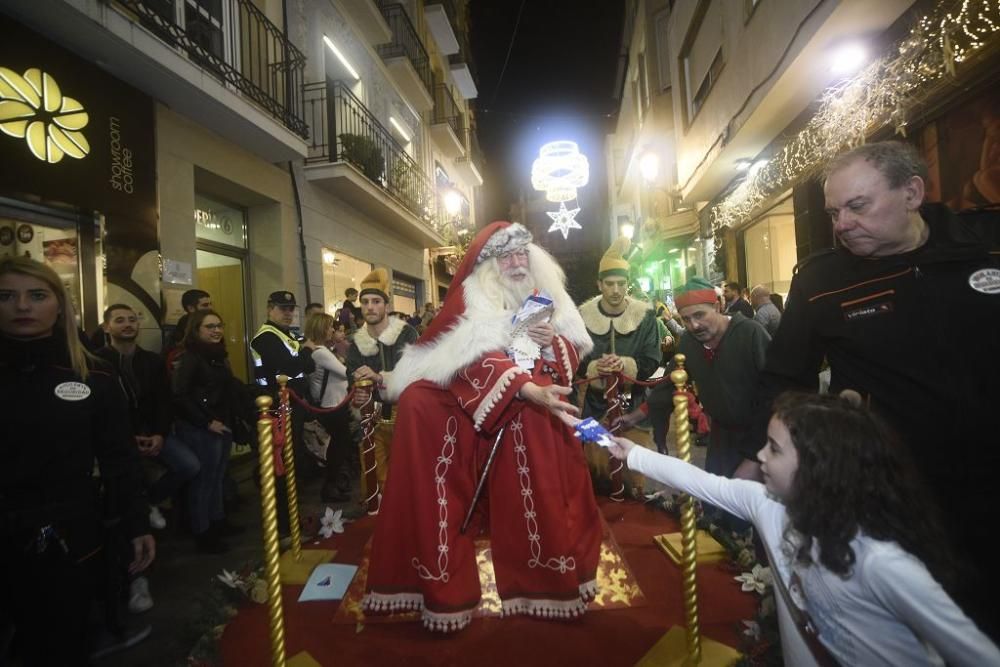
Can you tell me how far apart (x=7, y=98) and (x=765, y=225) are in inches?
422

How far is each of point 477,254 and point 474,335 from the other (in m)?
0.58

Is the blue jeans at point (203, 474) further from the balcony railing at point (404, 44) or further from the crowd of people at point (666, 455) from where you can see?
the balcony railing at point (404, 44)

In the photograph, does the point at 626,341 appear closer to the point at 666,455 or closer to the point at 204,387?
the point at 666,455

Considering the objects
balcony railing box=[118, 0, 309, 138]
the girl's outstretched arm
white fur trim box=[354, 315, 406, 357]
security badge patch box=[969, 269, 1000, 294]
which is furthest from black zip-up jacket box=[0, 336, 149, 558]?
balcony railing box=[118, 0, 309, 138]

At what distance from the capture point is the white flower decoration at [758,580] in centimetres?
277

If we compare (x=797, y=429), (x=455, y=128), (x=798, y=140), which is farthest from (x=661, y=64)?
(x=797, y=429)

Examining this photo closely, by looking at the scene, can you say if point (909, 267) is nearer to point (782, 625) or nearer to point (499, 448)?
point (782, 625)

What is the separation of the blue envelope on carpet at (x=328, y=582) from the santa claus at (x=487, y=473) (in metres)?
0.63

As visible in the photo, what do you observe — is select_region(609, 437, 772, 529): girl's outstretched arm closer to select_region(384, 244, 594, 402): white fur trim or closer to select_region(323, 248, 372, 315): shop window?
select_region(384, 244, 594, 402): white fur trim

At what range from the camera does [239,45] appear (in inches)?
260

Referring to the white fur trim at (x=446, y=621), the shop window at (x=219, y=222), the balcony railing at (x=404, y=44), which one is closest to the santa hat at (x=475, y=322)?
the white fur trim at (x=446, y=621)

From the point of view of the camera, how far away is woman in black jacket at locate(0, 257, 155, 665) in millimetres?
1786

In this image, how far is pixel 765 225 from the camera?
9.23 metres

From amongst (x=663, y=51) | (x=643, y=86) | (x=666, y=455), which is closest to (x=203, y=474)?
(x=666, y=455)
